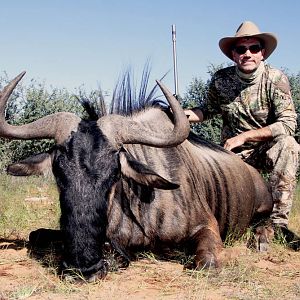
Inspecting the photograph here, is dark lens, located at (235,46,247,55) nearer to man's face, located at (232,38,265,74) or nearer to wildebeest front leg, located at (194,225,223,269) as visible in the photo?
man's face, located at (232,38,265,74)

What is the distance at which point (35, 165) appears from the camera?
4.14 meters

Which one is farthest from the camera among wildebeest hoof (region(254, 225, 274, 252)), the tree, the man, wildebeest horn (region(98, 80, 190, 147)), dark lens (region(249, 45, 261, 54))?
the tree

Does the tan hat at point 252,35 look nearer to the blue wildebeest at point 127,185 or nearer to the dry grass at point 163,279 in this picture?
the blue wildebeest at point 127,185

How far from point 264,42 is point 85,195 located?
3592mm

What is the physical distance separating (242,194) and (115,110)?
5.24 feet

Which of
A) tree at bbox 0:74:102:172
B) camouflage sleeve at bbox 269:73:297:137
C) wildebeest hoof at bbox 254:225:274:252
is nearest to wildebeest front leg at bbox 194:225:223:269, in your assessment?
wildebeest hoof at bbox 254:225:274:252

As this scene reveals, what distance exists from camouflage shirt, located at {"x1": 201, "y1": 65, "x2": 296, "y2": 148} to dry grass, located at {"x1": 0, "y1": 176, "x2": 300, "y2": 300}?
1511 millimetres

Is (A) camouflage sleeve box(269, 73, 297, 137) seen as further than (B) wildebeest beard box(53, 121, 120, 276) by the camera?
Yes

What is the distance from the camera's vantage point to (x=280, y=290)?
3.61 m

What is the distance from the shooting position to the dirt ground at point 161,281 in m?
3.44

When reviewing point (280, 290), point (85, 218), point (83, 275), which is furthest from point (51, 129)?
point (280, 290)

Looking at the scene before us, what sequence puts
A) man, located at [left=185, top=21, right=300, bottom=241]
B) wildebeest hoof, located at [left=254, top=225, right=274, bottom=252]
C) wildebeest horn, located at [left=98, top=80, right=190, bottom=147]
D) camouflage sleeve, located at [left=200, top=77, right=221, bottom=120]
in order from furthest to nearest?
camouflage sleeve, located at [left=200, top=77, right=221, bottom=120] → man, located at [left=185, top=21, right=300, bottom=241] → wildebeest hoof, located at [left=254, top=225, right=274, bottom=252] → wildebeest horn, located at [left=98, top=80, right=190, bottom=147]

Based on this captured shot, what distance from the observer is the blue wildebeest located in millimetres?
3701

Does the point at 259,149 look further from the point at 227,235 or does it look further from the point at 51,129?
the point at 51,129
